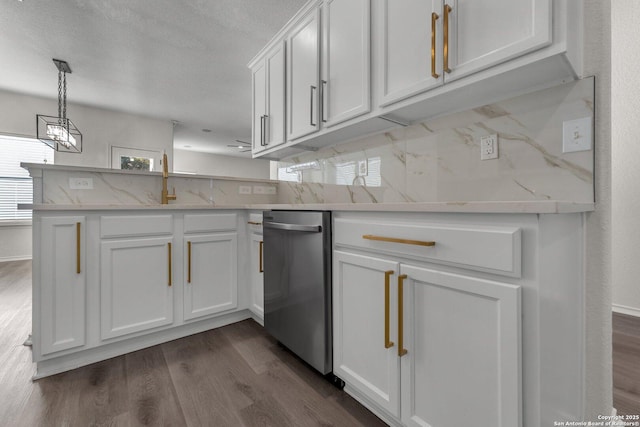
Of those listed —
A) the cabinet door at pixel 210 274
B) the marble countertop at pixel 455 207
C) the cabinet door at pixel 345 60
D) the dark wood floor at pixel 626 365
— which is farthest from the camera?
the cabinet door at pixel 210 274

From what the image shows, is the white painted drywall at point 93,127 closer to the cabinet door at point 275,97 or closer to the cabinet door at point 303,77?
the cabinet door at point 275,97

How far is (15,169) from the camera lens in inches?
185

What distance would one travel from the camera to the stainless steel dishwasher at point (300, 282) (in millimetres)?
1402

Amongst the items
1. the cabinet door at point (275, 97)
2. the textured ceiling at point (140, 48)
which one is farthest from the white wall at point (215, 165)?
the cabinet door at point (275, 97)

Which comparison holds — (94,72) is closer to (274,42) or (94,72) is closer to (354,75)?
(274,42)

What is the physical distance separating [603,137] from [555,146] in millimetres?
134

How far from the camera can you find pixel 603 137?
101 cm

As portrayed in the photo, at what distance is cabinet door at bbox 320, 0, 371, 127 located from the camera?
1547mm

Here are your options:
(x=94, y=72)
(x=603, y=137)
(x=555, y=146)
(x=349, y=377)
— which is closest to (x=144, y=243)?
(x=349, y=377)

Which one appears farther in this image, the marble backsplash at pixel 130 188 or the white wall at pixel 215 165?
the white wall at pixel 215 165

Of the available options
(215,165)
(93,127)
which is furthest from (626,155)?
(215,165)

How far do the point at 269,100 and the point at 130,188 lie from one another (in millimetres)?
1291

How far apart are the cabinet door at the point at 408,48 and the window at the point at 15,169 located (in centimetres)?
579

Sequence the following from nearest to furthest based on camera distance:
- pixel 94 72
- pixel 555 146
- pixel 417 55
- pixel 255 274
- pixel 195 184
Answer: pixel 555 146
pixel 417 55
pixel 255 274
pixel 195 184
pixel 94 72
